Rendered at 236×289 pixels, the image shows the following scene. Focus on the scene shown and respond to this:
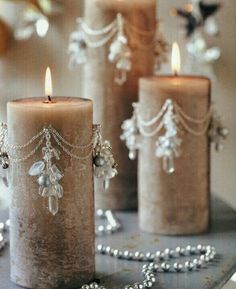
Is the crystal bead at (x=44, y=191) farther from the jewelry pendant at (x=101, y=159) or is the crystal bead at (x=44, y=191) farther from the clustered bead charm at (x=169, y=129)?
the clustered bead charm at (x=169, y=129)

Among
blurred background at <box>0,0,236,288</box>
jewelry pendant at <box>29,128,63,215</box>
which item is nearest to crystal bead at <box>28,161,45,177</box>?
jewelry pendant at <box>29,128,63,215</box>

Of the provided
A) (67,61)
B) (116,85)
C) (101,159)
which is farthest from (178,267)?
(67,61)

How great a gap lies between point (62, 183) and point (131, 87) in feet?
0.97

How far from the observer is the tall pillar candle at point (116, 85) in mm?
946

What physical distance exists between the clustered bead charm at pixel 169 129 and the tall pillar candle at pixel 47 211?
16 cm

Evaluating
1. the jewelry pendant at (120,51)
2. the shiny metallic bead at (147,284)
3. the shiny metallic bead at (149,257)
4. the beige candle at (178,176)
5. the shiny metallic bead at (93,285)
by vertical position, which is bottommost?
the shiny metallic bead at (147,284)

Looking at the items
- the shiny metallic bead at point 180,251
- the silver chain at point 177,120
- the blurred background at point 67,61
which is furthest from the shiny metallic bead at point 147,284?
the blurred background at point 67,61

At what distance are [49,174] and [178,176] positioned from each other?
0.24 meters

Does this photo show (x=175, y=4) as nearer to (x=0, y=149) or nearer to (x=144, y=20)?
(x=144, y=20)

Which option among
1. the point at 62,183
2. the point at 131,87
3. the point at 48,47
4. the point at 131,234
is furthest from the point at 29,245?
the point at 48,47

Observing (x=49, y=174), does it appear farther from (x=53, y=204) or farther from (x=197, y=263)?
(x=197, y=263)

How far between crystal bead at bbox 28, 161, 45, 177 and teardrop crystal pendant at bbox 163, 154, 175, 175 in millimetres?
219

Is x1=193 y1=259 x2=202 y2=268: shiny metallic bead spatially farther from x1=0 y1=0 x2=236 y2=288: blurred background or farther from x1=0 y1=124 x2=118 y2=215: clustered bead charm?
x1=0 y1=0 x2=236 y2=288: blurred background

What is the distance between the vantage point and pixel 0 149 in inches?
28.4
